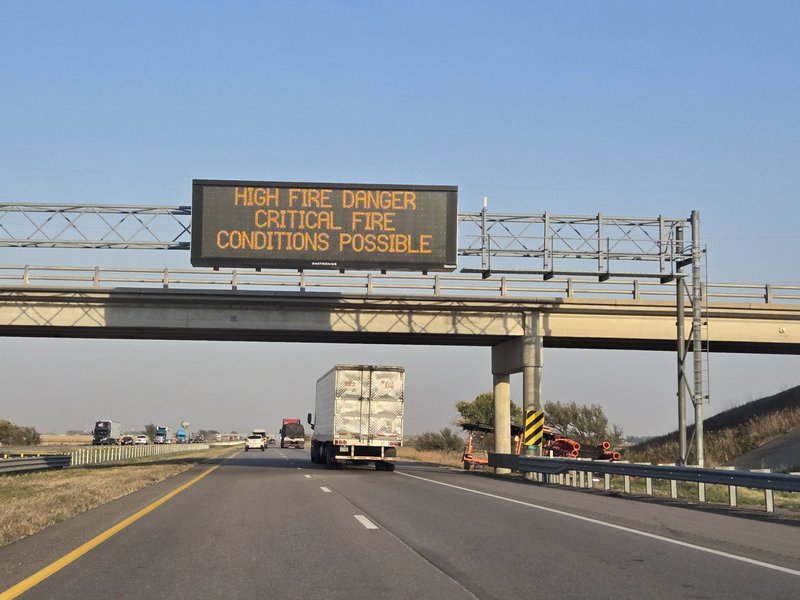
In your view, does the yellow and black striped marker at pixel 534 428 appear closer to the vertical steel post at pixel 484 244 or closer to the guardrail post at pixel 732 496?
the vertical steel post at pixel 484 244

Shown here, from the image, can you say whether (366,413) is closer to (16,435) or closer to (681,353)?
(681,353)

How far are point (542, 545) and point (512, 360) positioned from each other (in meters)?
29.8

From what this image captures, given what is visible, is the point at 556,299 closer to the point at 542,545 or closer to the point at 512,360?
the point at 512,360

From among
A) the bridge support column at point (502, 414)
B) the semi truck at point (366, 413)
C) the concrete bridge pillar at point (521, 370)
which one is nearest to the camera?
the semi truck at point (366, 413)

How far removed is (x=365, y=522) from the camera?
49.1ft

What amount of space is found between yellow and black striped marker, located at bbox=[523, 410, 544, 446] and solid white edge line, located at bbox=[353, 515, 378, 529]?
22021 millimetres

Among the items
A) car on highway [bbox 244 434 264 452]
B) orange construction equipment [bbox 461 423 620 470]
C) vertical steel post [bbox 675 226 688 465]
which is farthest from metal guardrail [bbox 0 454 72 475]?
car on highway [bbox 244 434 264 452]

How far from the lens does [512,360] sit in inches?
1645

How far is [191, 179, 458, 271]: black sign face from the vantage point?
1310 inches

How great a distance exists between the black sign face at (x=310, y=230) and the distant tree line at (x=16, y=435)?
9331 cm

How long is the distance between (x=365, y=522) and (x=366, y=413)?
2214cm

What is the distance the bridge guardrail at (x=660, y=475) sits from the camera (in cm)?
1828

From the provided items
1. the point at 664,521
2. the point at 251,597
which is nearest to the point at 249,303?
the point at 664,521

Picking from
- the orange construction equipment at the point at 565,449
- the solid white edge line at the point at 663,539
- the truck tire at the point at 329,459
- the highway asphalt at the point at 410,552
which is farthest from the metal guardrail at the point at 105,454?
the solid white edge line at the point at 663,539
